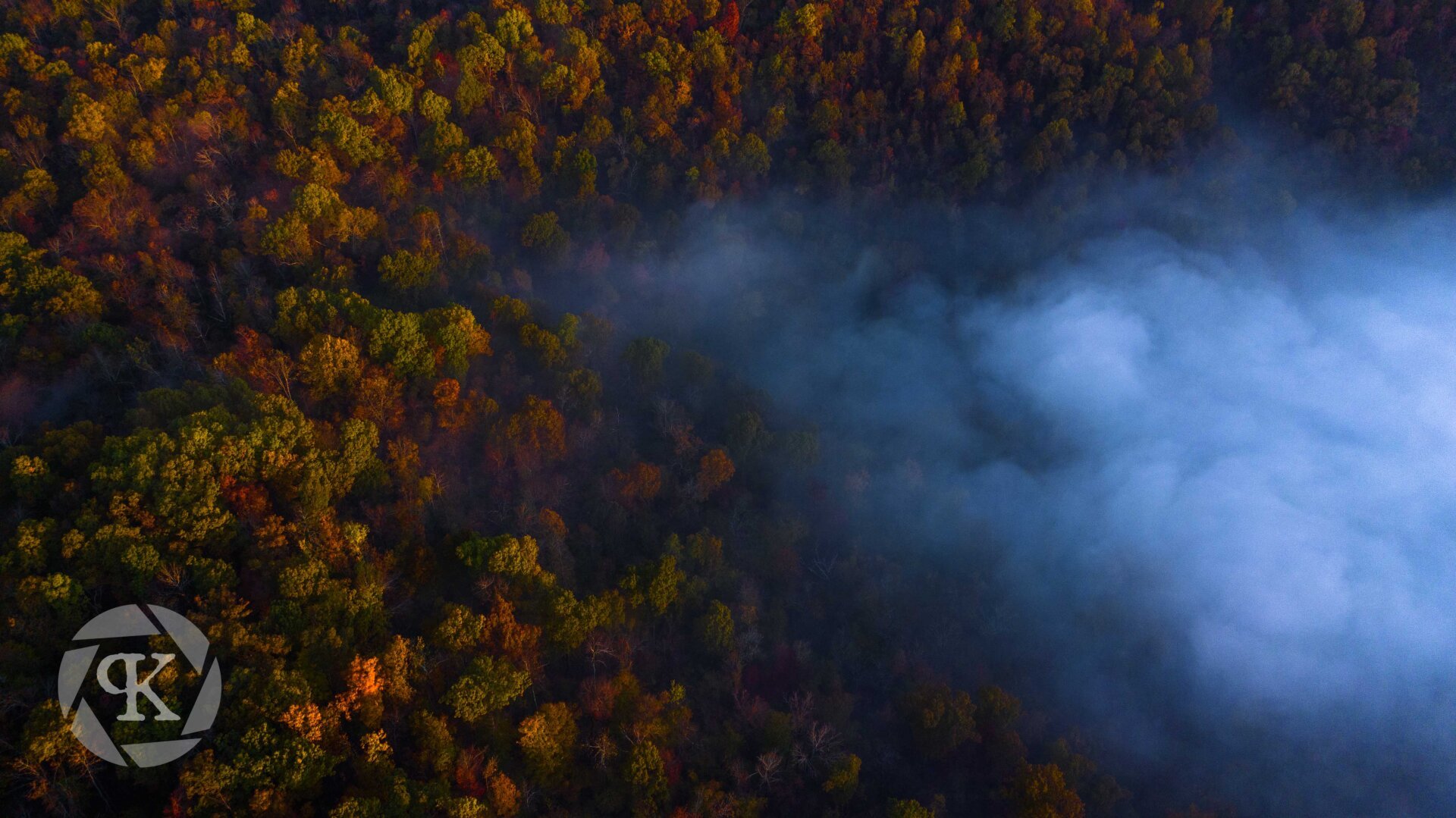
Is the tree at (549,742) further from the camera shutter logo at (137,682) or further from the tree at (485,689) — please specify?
the camera shutter logo at (137,682)

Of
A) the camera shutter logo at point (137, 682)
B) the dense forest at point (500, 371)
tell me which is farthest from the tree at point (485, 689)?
the camera shutter logo at point (137, 682)

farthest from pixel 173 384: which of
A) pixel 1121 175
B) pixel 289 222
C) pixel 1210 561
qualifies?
pixel 1121 175

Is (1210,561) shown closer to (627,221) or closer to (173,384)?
(627,221)

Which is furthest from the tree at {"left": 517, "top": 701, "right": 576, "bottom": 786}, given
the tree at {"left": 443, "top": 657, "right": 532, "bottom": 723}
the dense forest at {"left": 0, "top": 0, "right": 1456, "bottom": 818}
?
the tree at {"left": 443, "top": 657, "right": 532, "bottom": 723}

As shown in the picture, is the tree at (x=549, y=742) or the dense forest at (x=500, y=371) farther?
the tree at (x=549, y=742)

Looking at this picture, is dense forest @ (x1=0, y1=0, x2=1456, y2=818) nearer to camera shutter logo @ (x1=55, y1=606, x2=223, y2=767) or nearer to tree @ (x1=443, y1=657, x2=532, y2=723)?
tree @ (x1=443, y1=657, x2=532, y2=723)

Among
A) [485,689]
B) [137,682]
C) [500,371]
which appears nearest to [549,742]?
[485,689]
